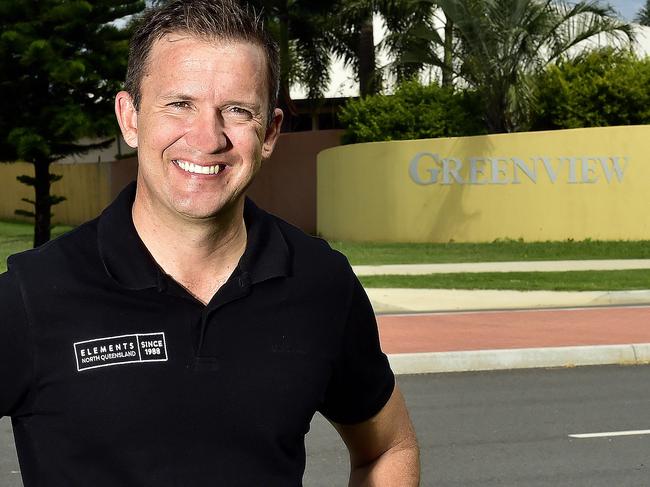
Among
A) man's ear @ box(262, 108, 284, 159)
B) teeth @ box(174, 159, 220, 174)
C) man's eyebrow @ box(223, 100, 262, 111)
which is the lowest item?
teeth @ box(174, 159, 220, 174)

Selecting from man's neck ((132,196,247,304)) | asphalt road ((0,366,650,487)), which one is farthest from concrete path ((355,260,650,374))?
man's neck ((132,196,247,304))

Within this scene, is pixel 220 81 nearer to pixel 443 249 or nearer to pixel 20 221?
pixel 443 249

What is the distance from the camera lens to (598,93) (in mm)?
25234

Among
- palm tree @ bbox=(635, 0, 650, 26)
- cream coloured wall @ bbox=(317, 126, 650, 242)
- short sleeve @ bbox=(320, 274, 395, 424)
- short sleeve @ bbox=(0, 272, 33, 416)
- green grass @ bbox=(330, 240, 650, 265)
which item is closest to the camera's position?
short sleeve @ bbox=(0, 272, 33, 416)

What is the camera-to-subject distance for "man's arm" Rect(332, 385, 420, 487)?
2.43 metres

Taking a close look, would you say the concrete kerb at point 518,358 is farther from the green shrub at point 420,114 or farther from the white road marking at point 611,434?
the green shrub at point 420,114

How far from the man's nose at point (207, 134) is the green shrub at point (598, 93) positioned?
77.1ft

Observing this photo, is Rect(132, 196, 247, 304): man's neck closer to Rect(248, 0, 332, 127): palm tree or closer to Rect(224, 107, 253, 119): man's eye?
Rect(224, 107, 253, 119): man's eye

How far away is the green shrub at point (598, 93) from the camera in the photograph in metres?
24.9

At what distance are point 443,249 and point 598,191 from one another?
3.47 m

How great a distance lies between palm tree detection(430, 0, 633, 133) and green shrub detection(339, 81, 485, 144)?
0.41m

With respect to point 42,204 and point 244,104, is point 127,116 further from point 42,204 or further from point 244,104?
point 42,204

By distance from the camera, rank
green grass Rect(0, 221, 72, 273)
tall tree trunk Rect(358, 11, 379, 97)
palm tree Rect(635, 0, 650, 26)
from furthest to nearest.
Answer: palm tree Rect(635, 0, 650, 26), tall tree trunk Rect(358, 11, 379, 97), green grass Rect(0, 221, 72, 273)

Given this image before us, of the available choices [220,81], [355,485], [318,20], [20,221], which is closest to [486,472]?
[355,485]
